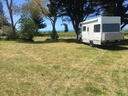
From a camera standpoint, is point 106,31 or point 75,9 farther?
point 75,9

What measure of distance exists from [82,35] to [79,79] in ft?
45.0

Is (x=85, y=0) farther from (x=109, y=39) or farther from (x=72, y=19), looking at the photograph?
(x=109, y=39)

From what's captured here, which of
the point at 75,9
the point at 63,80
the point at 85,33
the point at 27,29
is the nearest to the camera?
the point at 63,80

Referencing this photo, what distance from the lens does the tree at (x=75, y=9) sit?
24.2 metres

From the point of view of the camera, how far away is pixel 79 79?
7.13 m

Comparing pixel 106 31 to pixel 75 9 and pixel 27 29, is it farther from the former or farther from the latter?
pixel 27 29

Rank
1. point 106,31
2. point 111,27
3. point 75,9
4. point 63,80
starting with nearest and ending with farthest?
point 63,80
point 106,31
point 111,27
point 75,9

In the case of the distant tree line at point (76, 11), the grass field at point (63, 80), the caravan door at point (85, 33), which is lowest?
the grass field at point (63, 80)

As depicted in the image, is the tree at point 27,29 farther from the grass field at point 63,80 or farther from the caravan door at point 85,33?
the grass field at point 63,80

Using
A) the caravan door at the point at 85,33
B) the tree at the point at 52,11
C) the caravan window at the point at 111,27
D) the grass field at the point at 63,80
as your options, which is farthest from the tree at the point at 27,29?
the grass field at the point at 63,80

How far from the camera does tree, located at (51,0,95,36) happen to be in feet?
79.3

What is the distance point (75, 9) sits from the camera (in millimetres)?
24969

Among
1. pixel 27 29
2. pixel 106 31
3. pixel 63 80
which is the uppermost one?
pixel 27 29

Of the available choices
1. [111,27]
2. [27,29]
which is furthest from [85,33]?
[27,29]
